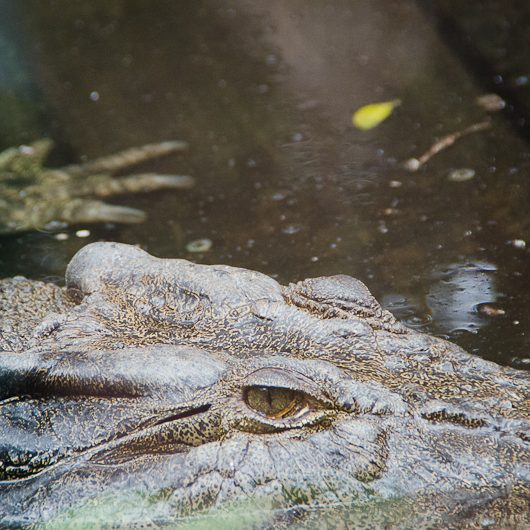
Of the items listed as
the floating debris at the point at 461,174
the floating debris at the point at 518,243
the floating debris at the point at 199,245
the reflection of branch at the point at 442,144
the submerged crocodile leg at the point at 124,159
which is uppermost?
the floating debris at the point at 518,243

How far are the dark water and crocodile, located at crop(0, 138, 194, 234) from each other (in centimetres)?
14

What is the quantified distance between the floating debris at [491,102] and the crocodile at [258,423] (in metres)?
3.28

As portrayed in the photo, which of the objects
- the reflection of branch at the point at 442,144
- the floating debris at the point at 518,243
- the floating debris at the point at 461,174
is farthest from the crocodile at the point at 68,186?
the floating debris at the point at 518,243

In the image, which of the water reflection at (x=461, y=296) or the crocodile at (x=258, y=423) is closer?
the crocodile at (x=258, y=423)

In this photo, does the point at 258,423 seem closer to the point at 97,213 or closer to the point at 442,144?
the point at 97,213

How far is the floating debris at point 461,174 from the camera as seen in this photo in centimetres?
462

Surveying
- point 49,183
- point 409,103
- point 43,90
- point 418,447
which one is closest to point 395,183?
point 409,103

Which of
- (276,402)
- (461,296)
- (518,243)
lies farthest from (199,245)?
(276,402)

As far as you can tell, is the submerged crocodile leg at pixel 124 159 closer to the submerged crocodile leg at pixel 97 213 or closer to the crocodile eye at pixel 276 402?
the submerged crocodile leg at pixel 97 213

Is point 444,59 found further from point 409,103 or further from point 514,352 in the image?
point 514,352

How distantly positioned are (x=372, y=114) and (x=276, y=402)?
12.5 feet

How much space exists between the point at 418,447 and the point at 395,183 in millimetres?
2809

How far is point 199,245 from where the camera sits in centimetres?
441

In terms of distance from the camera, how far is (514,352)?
2969 millimetres
